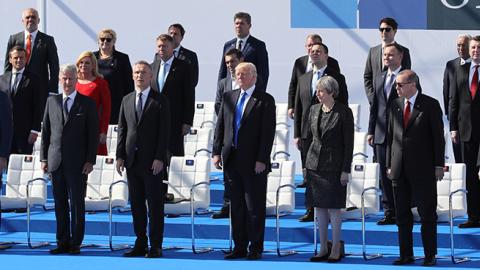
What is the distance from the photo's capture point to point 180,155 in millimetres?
12375

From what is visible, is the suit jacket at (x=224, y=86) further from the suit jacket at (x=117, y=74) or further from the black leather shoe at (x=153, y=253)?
the black leather shoe at (x=153, y=253)

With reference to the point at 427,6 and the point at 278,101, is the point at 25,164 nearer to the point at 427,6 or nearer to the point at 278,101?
the point at 278,101

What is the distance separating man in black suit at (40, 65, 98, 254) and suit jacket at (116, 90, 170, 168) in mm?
328

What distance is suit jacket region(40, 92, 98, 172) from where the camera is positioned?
1098cm

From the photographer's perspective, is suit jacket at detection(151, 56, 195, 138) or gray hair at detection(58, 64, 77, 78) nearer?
gray hair at detection(58, 64, 77, 78)

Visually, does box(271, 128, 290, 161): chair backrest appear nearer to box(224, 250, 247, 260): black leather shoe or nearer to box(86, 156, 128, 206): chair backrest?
box(86, 156, 128, 206): chair backrest

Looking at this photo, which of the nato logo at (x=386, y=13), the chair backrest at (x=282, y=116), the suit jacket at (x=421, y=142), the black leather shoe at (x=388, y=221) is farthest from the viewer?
the nato logo at (x=386, y=13)

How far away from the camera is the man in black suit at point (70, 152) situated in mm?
10984

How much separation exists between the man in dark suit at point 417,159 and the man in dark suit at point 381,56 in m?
1.43

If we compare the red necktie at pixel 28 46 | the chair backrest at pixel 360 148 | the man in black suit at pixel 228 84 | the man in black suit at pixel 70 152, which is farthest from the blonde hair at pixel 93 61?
the chair backrest at pixel 360 148

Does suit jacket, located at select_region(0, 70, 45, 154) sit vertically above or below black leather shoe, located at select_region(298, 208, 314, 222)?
above

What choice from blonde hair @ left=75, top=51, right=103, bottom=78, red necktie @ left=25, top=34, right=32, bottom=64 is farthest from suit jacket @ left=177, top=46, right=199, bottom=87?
red necktie @ left=25, top=34, right=32, bottom=64

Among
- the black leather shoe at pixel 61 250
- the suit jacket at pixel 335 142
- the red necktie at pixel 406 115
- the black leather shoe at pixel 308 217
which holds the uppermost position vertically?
the red necktie at pixel 406 115

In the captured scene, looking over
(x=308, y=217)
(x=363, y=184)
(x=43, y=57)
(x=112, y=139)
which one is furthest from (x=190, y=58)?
(x=363, y=184)
